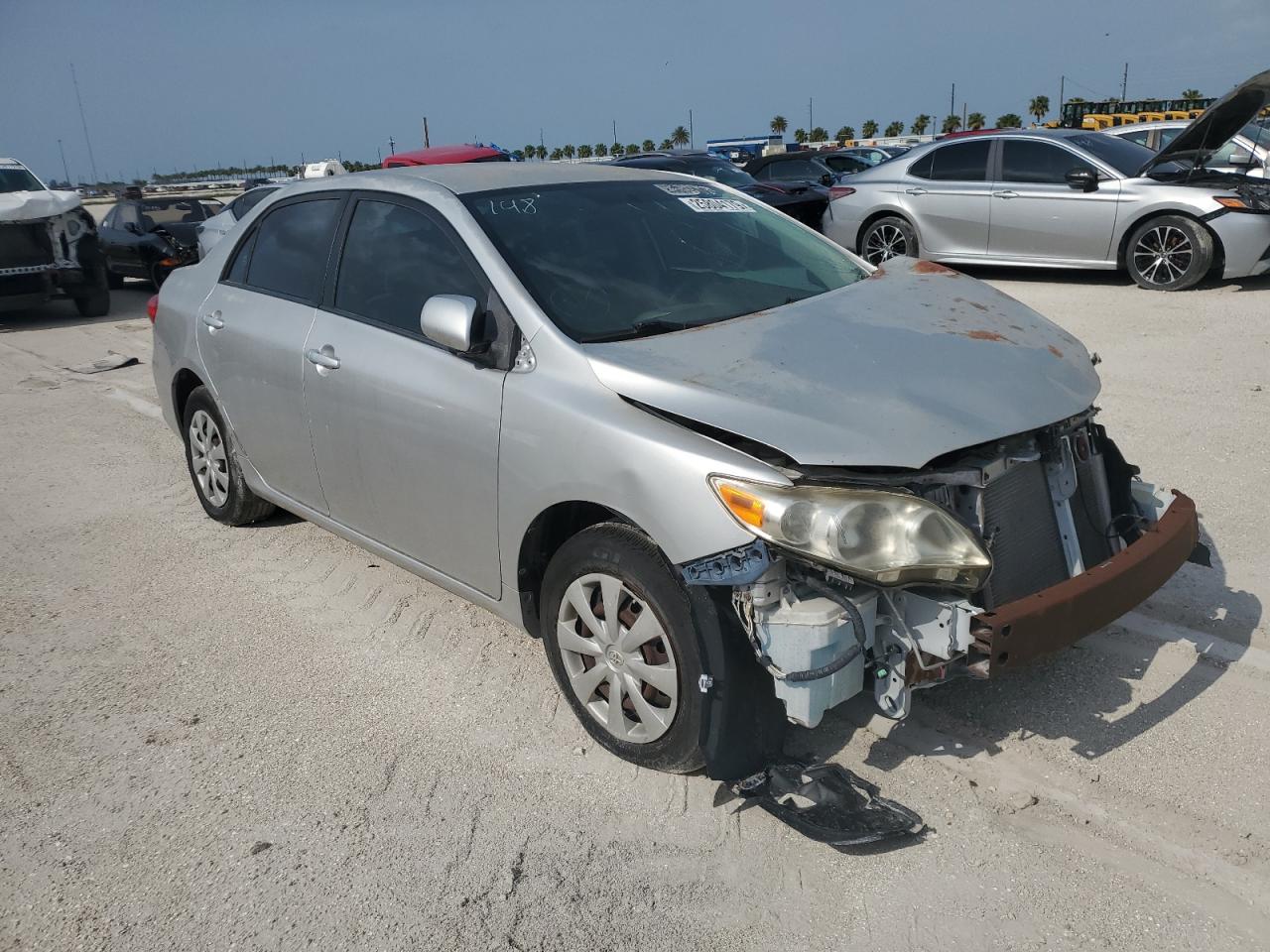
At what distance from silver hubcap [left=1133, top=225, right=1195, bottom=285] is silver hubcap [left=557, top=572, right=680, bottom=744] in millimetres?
8675

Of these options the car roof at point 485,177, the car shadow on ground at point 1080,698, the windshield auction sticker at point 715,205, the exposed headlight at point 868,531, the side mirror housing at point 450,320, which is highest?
the car roof at point 485,177

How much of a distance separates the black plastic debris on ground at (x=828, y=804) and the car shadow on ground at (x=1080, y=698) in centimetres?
26

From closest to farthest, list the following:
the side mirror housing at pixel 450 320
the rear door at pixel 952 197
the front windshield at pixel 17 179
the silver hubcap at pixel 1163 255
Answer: the side mirror housing at pixel 450 320
the silver hubcap at pixel 1163 255
the rear door at pixel 952 197
the front windshield at pixel 17 179

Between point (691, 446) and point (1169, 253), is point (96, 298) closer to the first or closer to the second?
point (1169, 253)

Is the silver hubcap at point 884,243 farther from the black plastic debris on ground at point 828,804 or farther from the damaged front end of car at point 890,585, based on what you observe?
the black plastic debris on ground at point 828,804

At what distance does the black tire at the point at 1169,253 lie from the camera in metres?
9.45

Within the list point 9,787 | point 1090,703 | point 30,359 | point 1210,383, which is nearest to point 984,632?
point 1090,703

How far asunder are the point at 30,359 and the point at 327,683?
8.84m

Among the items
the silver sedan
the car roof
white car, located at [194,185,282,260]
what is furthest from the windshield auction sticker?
white car, located at [194,185,282,260]

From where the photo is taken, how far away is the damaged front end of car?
2.58m

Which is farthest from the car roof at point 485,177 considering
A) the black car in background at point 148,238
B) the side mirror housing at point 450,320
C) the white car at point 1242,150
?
the black car in background at point 148,238

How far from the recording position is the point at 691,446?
2.75 meters

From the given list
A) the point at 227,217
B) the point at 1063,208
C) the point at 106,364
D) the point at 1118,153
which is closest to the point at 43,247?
the point at 227,217

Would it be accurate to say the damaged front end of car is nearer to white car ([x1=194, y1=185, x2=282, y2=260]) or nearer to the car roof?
the car roof
